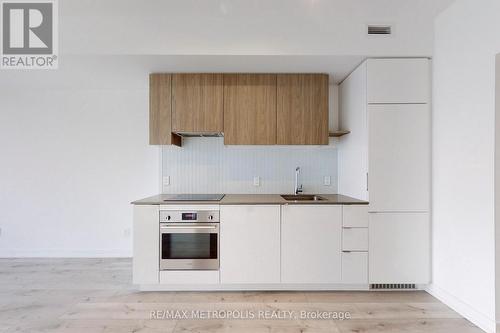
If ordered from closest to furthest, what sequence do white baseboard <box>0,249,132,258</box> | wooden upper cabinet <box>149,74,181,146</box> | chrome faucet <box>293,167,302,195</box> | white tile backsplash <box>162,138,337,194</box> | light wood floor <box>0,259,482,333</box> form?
1. light wood floor <box>0,259,482,333</box>
2. wooden upper cabinet <box>149,74,181,146</box>
3. chrome faucet <box>293,167,302,195</box>
4. white tile backsplash <box>162,138,337,194</box>
5. white baseboard <box>0,249,132,258</box>

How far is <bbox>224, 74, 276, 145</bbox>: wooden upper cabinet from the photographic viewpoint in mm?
3076

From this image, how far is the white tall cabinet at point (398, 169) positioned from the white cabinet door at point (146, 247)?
80.7 inches

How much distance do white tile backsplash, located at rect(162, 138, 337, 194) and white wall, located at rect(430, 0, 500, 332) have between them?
1249 mm

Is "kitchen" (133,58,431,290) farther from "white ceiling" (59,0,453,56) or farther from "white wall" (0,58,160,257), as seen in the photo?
"white wall" (0,58,160,257)

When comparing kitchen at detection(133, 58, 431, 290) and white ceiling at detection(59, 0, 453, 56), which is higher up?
white ceiling at detection(59, 0, 453, 56)

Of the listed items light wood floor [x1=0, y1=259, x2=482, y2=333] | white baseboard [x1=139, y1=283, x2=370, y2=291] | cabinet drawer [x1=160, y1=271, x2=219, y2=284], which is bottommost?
light wood floor [x1=0, y1=259, x2=482, y2=333]

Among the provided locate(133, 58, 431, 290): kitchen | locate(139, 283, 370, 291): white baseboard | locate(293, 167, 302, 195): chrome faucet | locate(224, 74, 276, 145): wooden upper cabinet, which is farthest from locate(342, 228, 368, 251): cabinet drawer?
locate(224, 74, 276, 145): wooden upper cabinet

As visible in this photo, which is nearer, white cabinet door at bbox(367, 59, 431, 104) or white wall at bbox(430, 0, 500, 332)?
white wall at bbox(430, 0, 500, 332)

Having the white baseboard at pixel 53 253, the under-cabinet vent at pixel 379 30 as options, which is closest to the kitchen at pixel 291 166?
the under-cabinet vent at pixel 379 30

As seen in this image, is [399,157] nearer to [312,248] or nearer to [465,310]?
[312,248]

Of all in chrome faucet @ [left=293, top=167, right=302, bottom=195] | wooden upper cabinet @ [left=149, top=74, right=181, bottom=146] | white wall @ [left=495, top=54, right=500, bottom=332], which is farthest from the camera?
chrome faucet @ [left=293, top=167, right=302, bottom=195]

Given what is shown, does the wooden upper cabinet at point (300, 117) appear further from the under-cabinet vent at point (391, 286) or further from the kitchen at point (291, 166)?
the under-cabinet vent at point (391, 286)

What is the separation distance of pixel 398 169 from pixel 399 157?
0.38 ft

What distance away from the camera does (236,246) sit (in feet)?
9.10
